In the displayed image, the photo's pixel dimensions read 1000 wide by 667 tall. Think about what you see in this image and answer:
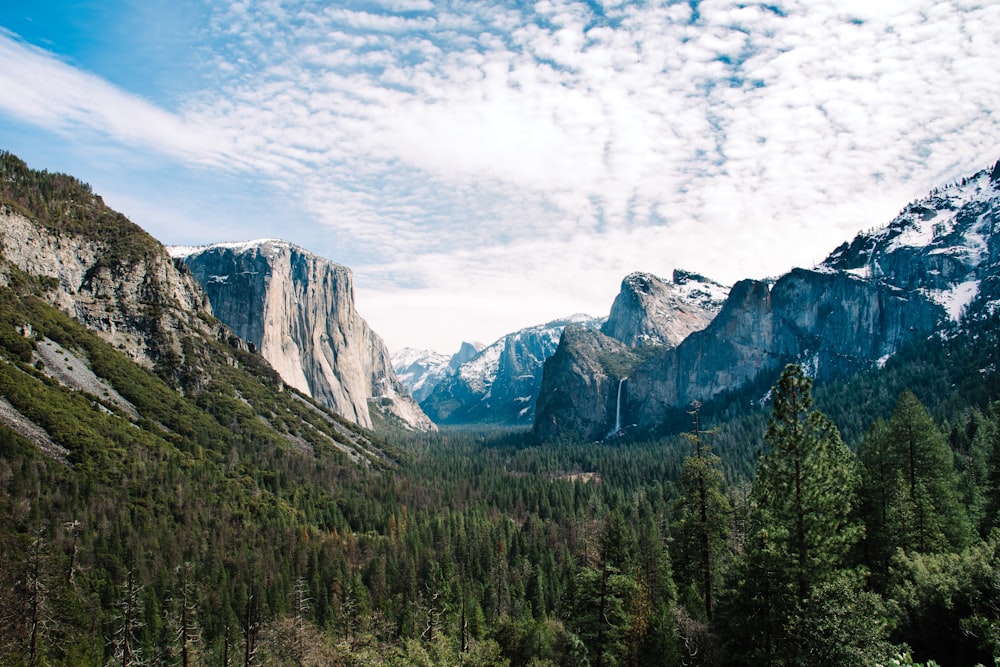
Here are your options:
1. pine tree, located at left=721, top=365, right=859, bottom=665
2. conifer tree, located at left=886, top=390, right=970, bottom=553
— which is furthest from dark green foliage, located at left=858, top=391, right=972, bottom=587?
pine tree, located at left=721, top=365, right=859, bottom=665

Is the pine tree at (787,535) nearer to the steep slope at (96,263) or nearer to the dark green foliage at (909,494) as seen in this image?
the dark green foliage at (909,494)

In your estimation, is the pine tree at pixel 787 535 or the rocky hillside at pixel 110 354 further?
the rocky hillside at pixel 110 354

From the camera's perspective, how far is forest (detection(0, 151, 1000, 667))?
85.6 feet

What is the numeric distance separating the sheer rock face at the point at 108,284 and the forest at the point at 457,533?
17.6 ft

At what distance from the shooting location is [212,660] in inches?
2381

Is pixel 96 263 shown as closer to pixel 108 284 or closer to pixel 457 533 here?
pixel 108 284

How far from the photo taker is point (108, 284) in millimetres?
159875

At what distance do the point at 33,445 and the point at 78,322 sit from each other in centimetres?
6411

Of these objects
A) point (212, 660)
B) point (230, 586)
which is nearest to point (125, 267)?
point (230, 586)

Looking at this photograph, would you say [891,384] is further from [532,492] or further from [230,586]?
[230,586]

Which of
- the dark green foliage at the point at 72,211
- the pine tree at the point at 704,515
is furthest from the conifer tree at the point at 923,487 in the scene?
the dark green foliage at the point at 72,211

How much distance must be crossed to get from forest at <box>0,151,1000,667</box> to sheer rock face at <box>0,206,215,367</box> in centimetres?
535

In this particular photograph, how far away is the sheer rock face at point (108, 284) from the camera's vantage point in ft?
474

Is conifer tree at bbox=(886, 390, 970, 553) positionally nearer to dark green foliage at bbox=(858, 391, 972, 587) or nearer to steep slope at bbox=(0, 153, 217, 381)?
dark green foliage at bbox=(858, 391, 972, 587)
